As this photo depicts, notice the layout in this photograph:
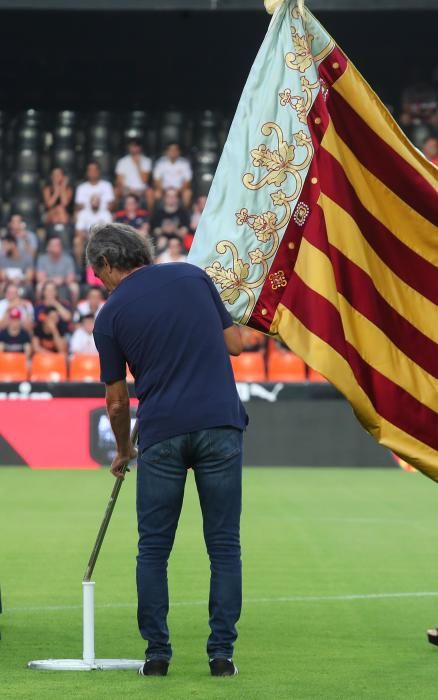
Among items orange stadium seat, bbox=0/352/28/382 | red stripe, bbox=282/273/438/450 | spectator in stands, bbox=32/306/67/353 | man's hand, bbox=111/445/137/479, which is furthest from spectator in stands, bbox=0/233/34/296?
man's hand, bbox=111/445/137/479

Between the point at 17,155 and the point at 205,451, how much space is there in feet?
61.5

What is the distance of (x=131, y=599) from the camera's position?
8070 mm

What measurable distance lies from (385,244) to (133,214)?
14651mm

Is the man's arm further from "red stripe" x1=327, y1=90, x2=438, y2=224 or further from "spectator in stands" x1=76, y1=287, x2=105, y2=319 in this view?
"spectator in stands" x1=76, y1=287, x2=105, y2=319

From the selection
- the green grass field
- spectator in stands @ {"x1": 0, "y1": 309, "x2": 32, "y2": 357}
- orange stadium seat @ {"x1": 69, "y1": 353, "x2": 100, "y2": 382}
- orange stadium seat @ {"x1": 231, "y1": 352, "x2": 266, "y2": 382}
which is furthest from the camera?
spectator in stands @ {"x1": 0, "y1": 309, "x2": 32, "y2": 357}

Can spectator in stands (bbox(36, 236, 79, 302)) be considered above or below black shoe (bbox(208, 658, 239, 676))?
below

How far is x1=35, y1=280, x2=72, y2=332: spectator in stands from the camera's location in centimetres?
1906

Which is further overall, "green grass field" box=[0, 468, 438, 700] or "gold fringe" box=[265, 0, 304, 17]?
"gold fringe" box=[265, 0, 304, 17]

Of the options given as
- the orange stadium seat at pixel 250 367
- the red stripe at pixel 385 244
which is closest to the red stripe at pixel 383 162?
the red stripe at pixel 385 244

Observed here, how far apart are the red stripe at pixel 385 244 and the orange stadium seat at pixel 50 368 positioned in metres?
11.8

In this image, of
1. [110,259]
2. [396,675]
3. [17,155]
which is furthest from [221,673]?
[17,155]

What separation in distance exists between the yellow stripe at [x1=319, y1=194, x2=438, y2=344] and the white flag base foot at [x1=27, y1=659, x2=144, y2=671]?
2153mm

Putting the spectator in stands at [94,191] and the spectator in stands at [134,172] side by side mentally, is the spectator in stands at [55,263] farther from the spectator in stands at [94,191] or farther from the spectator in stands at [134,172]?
the spectator in stands at [134,172]

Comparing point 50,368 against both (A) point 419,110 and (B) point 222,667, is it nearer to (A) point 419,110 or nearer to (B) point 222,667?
(A) point 419,110
